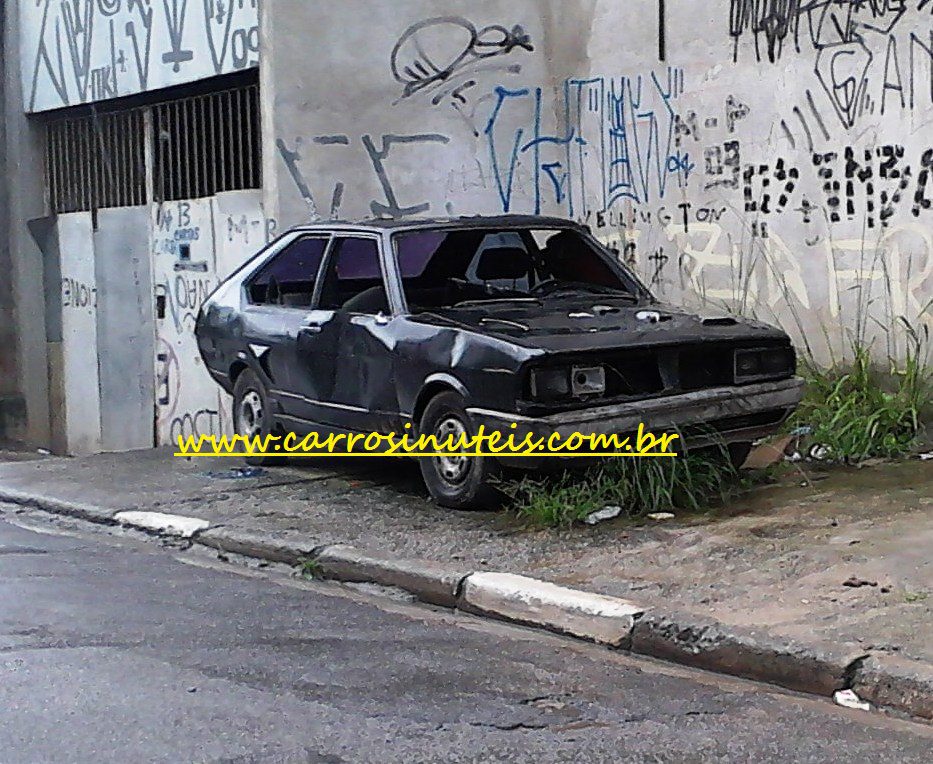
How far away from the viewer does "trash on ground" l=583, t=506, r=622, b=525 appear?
746cm

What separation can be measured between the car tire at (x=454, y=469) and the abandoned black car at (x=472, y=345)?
0.4 inches

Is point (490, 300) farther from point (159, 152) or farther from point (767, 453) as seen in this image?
point (159, 152)

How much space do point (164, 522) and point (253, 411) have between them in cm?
160

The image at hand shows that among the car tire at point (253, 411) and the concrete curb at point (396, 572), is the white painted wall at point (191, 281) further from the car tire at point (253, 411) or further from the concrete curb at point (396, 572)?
the concrete curb at point (396, 572)

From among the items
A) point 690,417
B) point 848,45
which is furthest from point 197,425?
point 848,45

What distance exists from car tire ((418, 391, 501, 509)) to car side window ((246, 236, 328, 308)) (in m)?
1.66

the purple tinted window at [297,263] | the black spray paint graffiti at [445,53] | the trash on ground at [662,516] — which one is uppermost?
the black spray paint graffiti at [445,53]

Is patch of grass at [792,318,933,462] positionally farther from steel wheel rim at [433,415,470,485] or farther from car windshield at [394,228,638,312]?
steel wheel rim at [433,415,470,485]

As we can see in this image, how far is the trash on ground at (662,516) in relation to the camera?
7473 millimetres

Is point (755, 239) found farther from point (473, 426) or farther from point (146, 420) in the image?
point (146, 420)

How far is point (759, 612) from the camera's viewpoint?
5750mm

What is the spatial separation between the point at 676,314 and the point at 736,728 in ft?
12.7

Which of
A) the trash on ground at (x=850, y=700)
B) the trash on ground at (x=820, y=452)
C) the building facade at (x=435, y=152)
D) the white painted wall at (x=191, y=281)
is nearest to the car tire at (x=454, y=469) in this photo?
the trash on ground at (x=820, y=452)

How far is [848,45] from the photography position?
32.6 feet
